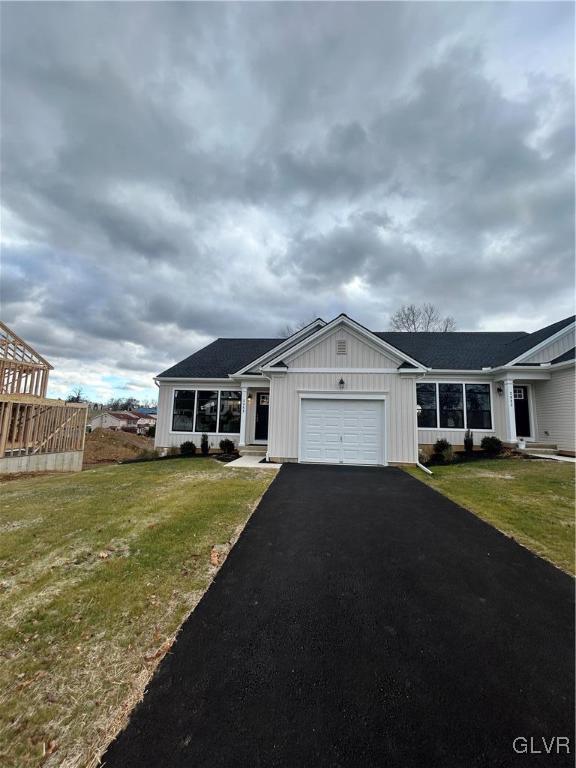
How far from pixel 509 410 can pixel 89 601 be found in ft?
51.7

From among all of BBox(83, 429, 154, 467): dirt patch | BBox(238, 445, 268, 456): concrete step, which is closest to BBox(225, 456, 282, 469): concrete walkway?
BBox(238, 445, 268, 456): concrete step

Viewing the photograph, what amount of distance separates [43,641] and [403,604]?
3.35 metres

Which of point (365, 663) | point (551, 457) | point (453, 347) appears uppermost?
point (453, 347)

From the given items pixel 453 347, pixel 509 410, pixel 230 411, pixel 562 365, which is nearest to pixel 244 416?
pixel 230 411

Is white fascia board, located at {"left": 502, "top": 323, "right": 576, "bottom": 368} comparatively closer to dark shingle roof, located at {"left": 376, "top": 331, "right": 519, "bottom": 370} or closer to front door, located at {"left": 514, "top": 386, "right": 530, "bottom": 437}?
dark shingle roof, located at {"left": 376, "top": 331, "right": 519, "bottom": 370}

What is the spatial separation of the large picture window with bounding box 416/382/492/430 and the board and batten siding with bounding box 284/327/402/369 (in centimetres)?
446

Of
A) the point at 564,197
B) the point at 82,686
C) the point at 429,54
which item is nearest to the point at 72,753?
the point at 82,686

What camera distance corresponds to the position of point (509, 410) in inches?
541

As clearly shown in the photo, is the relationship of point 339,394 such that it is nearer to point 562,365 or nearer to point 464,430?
point 464,430

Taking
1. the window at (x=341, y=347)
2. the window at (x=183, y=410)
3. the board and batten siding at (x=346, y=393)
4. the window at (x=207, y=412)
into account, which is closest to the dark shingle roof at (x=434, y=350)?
the window at (x=183, y=410)

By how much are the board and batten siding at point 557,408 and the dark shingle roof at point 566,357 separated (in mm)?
382

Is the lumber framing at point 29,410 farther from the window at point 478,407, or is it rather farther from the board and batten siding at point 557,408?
the board and batten siding at point 557,408

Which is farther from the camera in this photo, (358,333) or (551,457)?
(551,457)

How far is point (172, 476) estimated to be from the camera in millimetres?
9359
